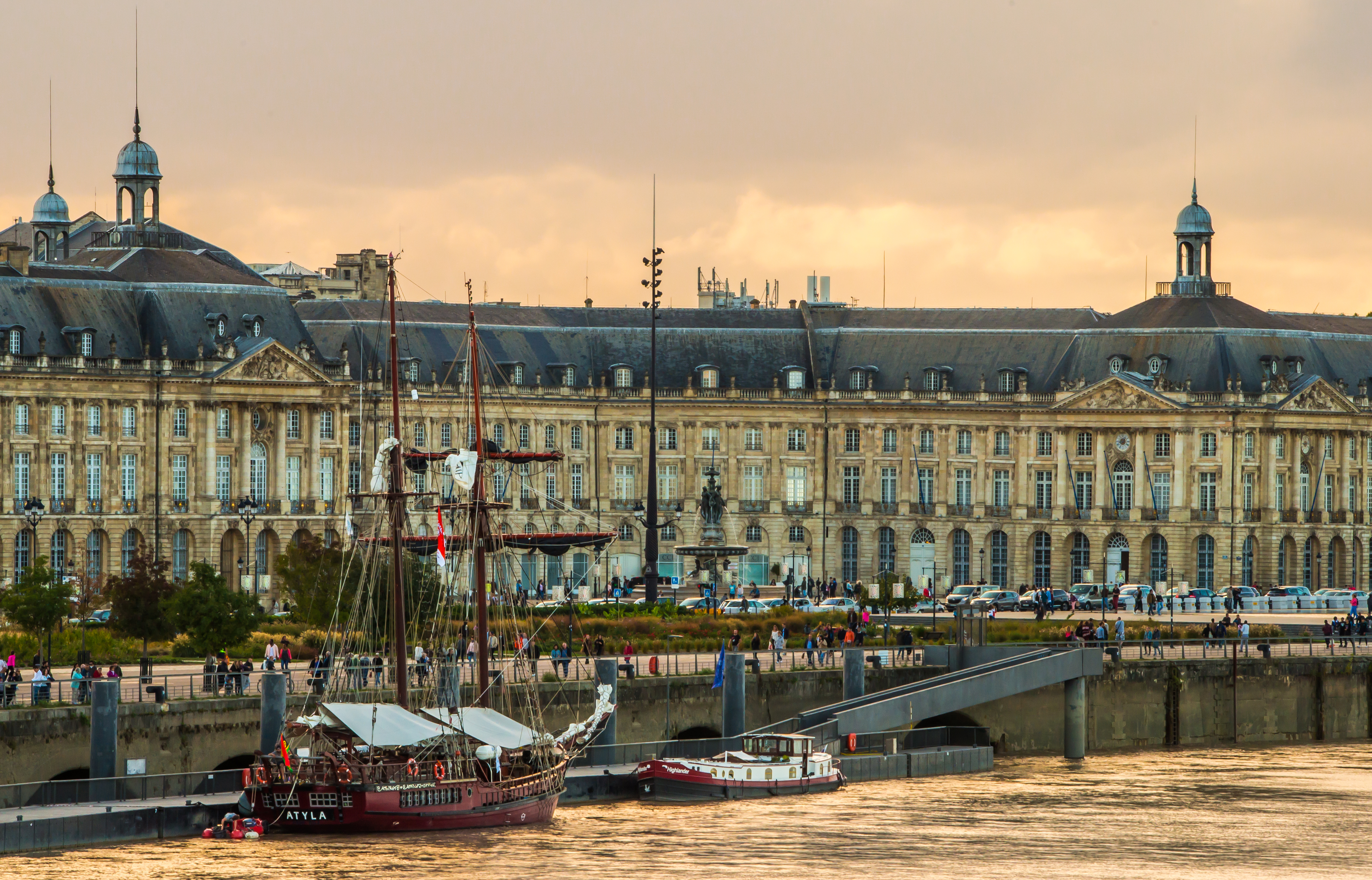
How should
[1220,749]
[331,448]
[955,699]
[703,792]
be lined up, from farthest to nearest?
1. [331,448]
2. [1220,749]
3. [955,699]
4. [703,792]

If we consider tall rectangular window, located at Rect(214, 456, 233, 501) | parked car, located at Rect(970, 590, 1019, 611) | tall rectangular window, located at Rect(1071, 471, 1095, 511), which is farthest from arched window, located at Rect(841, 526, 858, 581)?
tall rectangular window, located at Rect(214, 456, 233, 501)

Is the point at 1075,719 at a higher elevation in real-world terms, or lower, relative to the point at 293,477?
lower

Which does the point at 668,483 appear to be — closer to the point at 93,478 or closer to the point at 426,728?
the point at 93,478

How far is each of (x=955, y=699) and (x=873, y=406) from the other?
2668 inches

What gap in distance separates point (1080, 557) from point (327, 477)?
130 feet

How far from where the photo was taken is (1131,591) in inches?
5477

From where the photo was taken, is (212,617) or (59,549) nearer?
(212,617)

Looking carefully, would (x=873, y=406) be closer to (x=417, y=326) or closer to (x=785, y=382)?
(x=785, y=382)

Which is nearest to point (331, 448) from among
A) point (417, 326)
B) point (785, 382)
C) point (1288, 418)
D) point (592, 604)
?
point (417, 326)

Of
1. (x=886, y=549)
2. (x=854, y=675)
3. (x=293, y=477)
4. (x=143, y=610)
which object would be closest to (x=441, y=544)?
(x=854, y=675)

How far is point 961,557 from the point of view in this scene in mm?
160625

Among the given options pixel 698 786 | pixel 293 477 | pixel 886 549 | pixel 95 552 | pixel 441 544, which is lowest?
pixel 698 786

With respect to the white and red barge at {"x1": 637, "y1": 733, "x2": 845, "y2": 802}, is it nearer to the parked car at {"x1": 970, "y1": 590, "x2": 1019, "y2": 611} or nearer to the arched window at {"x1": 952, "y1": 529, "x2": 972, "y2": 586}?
the parked car at {"x1": 970, "y1": 590, "x2": 1019, "y2": 611}

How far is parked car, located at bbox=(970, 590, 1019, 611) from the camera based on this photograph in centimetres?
13075
